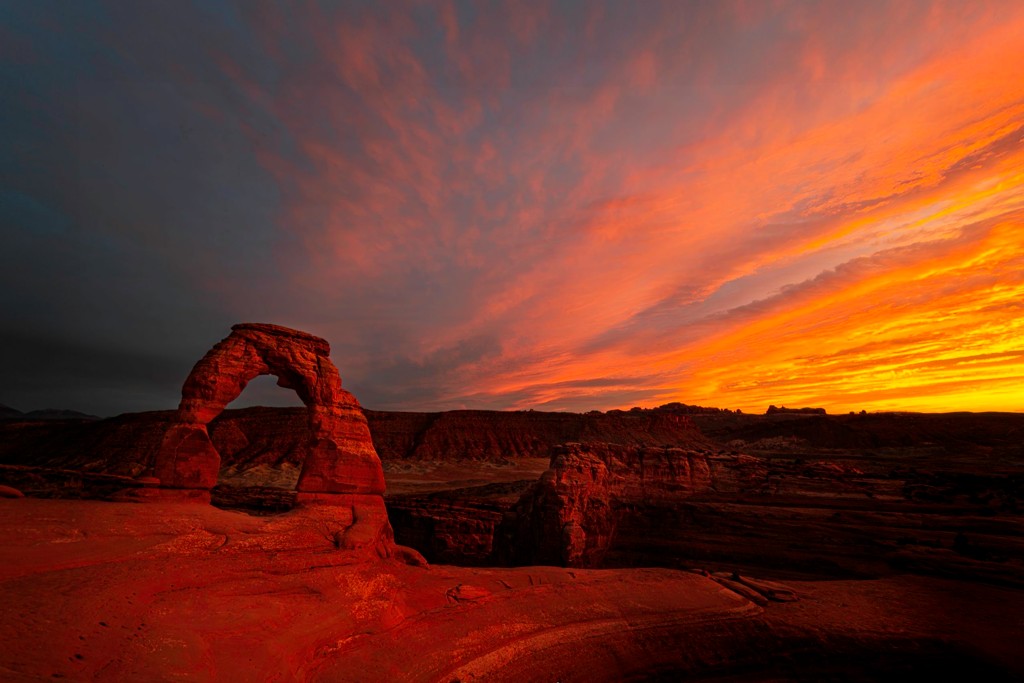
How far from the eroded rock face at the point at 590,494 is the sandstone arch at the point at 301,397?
9041 mm

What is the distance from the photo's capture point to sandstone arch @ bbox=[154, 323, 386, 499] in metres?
13.5

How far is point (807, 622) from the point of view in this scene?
1209cm

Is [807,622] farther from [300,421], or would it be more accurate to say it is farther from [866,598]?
[300,421]

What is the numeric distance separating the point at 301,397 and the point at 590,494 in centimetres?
1396

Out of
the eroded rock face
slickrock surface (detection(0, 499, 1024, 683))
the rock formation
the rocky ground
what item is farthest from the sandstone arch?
the eroded rock face

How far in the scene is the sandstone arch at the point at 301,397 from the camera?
1352 cm

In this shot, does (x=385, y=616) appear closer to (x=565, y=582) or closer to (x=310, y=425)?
(x=565, y=582)

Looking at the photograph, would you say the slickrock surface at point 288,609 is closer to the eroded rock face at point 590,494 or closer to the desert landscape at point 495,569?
the desert landscape at point 495,569

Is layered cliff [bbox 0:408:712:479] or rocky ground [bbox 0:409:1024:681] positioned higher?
layered cliff [bbox 0:408:712:479]

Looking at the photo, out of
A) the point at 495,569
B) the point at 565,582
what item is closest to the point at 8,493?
the point at 495,569

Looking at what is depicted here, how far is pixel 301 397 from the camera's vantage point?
15.2 meters

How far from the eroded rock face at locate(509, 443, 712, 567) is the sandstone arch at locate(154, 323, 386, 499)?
29.7 feet

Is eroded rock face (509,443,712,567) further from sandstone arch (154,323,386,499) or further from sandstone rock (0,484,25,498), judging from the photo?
sandstone rock (0,484,25,498)

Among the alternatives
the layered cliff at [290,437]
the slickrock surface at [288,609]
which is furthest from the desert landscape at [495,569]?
the layered cliff at [290,437]
